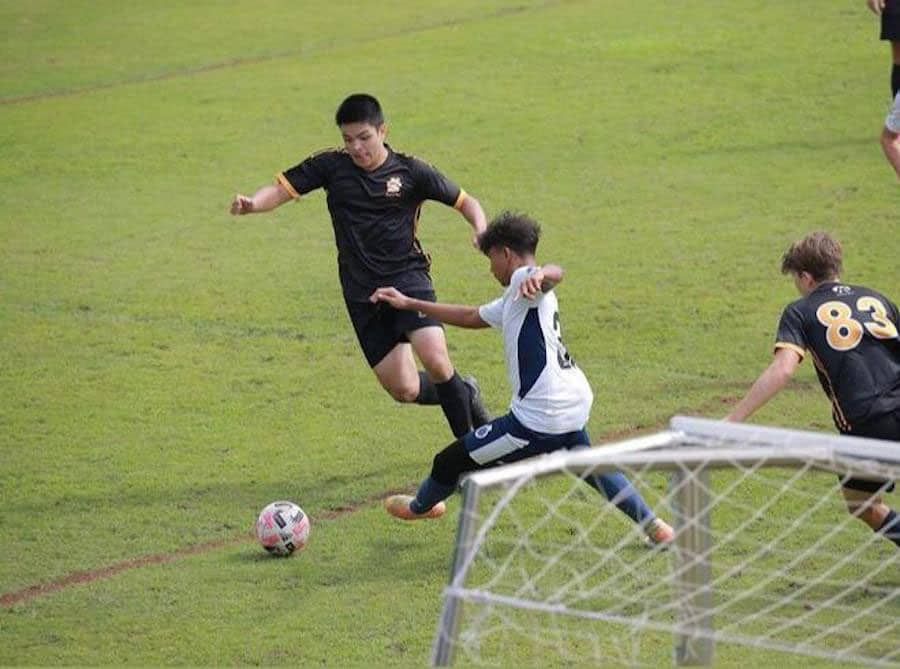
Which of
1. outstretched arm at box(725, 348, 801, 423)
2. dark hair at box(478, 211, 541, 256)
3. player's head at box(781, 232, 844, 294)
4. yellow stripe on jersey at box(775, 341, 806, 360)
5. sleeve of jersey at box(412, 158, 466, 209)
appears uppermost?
sleeve of jersey at box(412, 158, 466, 209)

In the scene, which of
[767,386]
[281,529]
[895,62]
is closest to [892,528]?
[767,386]

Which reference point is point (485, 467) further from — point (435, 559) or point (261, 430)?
point (261, 430)

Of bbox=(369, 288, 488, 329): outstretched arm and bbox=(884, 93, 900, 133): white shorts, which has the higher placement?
bbox=(884, 93, 900, 133): white shorts

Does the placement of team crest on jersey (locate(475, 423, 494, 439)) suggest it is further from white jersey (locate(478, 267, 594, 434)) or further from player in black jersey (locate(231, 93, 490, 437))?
player in black jersey (locate(231, 93, 490, 437))

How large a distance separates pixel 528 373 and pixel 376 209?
216 centimetres

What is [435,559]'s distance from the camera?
917 cm

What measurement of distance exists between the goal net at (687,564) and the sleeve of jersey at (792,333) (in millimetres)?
611

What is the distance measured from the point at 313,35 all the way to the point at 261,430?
12.7 meters

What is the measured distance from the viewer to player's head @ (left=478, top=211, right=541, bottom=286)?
884 cm

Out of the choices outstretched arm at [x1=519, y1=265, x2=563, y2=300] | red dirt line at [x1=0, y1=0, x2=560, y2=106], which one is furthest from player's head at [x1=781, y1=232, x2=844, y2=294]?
red dirt line at [x1=0, y1=0, x2=560, y2=106]

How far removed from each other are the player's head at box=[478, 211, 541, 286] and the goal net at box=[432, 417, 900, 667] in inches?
46.2

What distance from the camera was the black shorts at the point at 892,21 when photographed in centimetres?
1329

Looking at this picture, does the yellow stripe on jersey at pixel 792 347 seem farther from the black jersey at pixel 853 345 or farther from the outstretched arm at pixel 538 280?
the outstretched arm at pixel 538 280

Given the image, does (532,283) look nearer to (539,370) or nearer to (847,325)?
(539,370)
